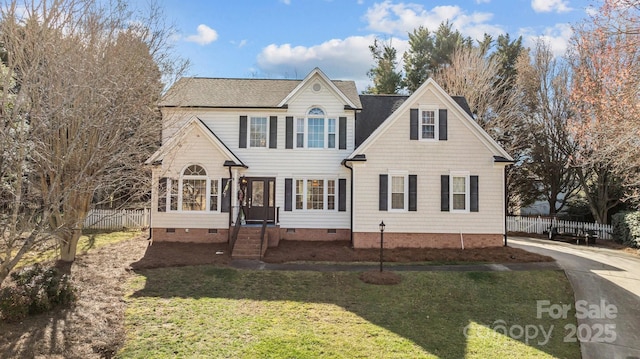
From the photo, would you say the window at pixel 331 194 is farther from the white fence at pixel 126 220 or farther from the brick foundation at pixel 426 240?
the white fence at pixel 126 220

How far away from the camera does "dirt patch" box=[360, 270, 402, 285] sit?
11.2m

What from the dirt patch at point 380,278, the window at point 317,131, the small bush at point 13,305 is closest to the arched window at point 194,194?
the window at point 317,131

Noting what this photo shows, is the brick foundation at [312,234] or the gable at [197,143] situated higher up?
the gable at [197,143]

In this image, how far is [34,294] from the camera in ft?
26.3

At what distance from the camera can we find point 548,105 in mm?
26891

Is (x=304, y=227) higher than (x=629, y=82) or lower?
lower

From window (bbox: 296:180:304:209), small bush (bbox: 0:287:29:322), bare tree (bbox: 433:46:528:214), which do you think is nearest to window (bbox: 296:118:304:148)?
window (bbox: 296:180:304:209)

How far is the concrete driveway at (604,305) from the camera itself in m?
8.17

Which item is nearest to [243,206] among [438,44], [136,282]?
[136,282]

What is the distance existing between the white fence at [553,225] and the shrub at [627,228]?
69 cm

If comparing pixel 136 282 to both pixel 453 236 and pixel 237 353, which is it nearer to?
pixel 237 353

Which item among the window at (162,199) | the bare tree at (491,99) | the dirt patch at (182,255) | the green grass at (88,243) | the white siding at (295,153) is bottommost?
the dirt patch at (182,255)

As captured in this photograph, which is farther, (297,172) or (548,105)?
(548,105)

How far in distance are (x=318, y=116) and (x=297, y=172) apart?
2.98 m
